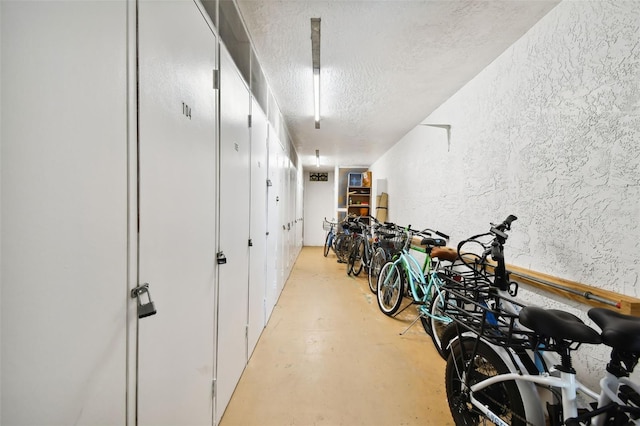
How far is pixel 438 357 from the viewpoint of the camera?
79.9 inches

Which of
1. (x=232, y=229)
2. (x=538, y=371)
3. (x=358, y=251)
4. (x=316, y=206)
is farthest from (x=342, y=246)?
(x=538, y=371)

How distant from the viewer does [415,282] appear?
8.43 ft

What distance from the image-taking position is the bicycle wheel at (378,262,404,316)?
267 cm

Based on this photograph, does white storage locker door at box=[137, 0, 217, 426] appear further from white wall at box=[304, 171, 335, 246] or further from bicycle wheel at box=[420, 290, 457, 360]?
white wall at box=[304, 171, 335, 246]

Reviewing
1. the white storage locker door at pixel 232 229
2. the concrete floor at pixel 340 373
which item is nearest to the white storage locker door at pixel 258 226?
the white storage locker door at pixel 232 229

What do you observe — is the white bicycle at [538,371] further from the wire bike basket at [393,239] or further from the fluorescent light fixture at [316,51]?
the fluorescent light fixture at [316,51]

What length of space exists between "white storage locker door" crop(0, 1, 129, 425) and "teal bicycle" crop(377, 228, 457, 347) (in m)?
2.14

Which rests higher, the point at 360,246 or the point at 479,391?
the point at 360,246

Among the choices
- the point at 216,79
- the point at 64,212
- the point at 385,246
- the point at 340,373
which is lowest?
the point at 340,373

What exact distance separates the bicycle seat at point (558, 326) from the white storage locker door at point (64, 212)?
4.77ft

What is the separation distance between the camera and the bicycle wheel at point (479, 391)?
1063 mm

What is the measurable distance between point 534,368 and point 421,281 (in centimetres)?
137

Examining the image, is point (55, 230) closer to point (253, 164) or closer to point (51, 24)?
point (51, 24)

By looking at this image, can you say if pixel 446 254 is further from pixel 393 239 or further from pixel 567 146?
pixel 393 239
